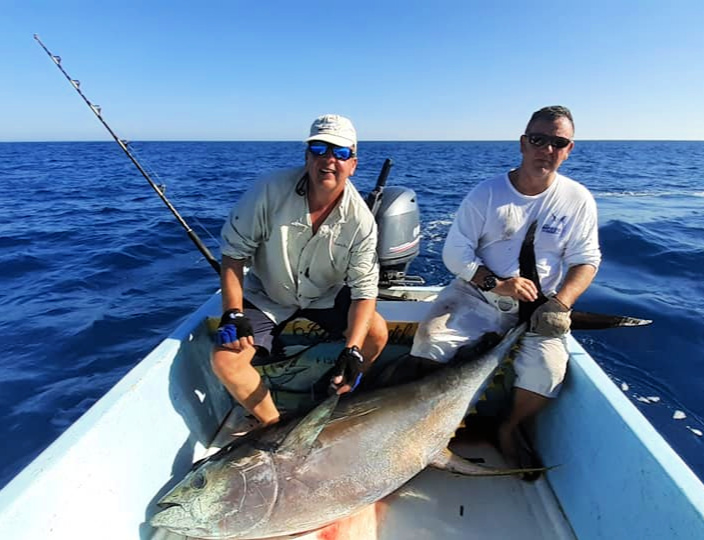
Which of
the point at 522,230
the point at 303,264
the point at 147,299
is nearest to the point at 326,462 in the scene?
the point at 303,264

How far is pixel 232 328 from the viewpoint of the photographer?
2.38 meters

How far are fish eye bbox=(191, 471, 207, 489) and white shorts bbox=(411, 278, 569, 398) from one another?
1270 millimetres

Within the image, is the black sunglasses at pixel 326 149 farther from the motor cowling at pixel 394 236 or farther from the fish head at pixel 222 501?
the fish head at pixel 222 501

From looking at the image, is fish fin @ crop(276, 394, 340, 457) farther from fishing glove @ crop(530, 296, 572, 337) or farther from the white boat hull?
fishing glove @ crop(530, 296, 572, 337)

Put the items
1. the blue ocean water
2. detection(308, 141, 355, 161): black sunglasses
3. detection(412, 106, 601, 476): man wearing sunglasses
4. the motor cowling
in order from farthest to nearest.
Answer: the blue ocean water → the motor cowling → detection(412, 106, 601, 476): man wearing sunglasses → detection(308, 141, 355, 161): black sunglasses

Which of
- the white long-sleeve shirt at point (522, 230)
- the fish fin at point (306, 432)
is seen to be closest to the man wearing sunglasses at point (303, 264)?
the fish fin at point (306, 432)

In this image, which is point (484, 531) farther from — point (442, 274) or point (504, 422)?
point (442, 274)

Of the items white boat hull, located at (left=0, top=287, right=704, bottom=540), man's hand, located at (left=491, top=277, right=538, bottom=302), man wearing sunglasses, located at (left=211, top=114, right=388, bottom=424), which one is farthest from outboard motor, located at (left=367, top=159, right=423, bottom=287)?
white boat hull, located at (left=0, top=287, right=704, bottom=540)

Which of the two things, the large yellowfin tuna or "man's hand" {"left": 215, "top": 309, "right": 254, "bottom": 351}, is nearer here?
the large yellowfin tuna

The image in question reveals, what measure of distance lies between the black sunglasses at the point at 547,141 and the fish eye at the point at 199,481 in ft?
7.52

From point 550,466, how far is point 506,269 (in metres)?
1.06

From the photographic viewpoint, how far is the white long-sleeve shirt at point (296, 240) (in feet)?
8.47

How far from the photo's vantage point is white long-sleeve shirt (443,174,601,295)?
2.66 m

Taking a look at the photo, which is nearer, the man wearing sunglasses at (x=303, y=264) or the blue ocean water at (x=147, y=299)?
the man wearing sunglasses at (x=303, y=264)
